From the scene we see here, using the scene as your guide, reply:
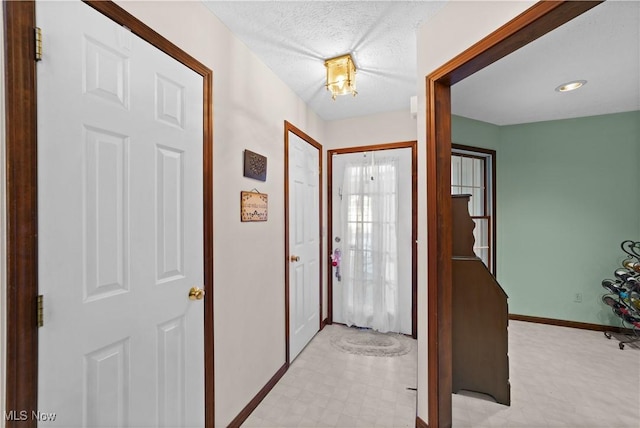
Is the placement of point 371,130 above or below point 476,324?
above

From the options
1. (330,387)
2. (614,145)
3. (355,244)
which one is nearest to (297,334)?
(330,387)

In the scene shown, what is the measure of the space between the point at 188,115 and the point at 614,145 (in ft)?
13.8

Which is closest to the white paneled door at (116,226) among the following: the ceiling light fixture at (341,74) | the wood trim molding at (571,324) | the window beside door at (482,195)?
the ceiling light fixture at (341,74)

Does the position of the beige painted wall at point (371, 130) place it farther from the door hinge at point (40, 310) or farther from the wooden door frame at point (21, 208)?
the door hinge at point (40, 310)

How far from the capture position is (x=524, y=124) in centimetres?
329

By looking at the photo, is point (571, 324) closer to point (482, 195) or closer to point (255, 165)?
point (482, 195)

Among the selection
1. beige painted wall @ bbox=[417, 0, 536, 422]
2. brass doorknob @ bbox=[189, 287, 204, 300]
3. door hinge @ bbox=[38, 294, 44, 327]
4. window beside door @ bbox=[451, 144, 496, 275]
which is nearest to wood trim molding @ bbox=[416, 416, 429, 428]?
beige painted wall @ bbox=[417, 0, 536, 422]

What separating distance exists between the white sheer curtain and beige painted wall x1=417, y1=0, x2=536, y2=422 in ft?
4.09

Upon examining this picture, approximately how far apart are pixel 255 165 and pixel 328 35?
900mm

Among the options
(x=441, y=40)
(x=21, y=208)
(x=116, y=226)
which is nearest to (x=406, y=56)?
(x=441, y=40)

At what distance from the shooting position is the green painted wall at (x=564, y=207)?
2.99 metres

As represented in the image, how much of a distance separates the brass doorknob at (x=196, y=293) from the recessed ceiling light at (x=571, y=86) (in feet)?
10.6

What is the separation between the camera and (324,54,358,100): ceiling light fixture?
187 cm

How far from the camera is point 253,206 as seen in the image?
5.92 ft
